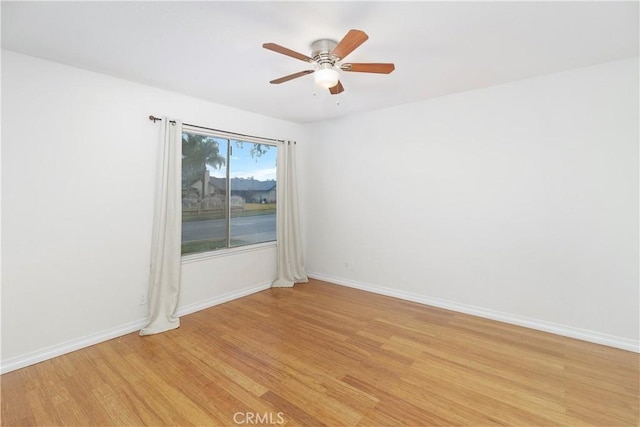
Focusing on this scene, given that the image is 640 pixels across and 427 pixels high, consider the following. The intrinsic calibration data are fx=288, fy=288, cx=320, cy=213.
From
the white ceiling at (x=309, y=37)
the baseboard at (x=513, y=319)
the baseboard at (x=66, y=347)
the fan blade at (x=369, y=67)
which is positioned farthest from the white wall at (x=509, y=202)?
the baseboard at (x=66, y=347)

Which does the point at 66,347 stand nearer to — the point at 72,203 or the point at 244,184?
the point at 72,203

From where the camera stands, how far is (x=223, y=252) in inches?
151

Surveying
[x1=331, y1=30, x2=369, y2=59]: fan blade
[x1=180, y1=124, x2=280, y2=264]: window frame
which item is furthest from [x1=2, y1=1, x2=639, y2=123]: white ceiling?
[x1=180, y1=124, x2=280, y2=264]: window frame

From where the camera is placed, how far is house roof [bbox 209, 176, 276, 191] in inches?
151

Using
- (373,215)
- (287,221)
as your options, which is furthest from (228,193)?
(373,215)

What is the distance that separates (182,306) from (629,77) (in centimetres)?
495

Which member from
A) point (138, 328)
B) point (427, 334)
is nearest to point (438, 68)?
point (427, 334)

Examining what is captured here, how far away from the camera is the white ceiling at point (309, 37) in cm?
183

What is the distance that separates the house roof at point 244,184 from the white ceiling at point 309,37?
1.21 meters

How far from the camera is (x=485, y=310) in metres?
3.27

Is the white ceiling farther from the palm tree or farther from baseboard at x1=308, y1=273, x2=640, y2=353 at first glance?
baseboard at x1=308, y1=273, x2=640, y2=353

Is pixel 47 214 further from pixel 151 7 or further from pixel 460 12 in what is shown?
pixel 460 12

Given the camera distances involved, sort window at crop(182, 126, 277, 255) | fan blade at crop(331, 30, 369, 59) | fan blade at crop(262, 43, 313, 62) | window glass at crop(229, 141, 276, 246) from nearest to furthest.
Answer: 1. fan blade at crop(331, 30, 369, 59)
2. fan blade at crop(262, 43, 313, 62)
3. window at crop(182, 126, 277, 255)
4. window glass at crop(229, 141, 276, 246)

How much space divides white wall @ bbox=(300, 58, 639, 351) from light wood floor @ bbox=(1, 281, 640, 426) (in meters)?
0.43
